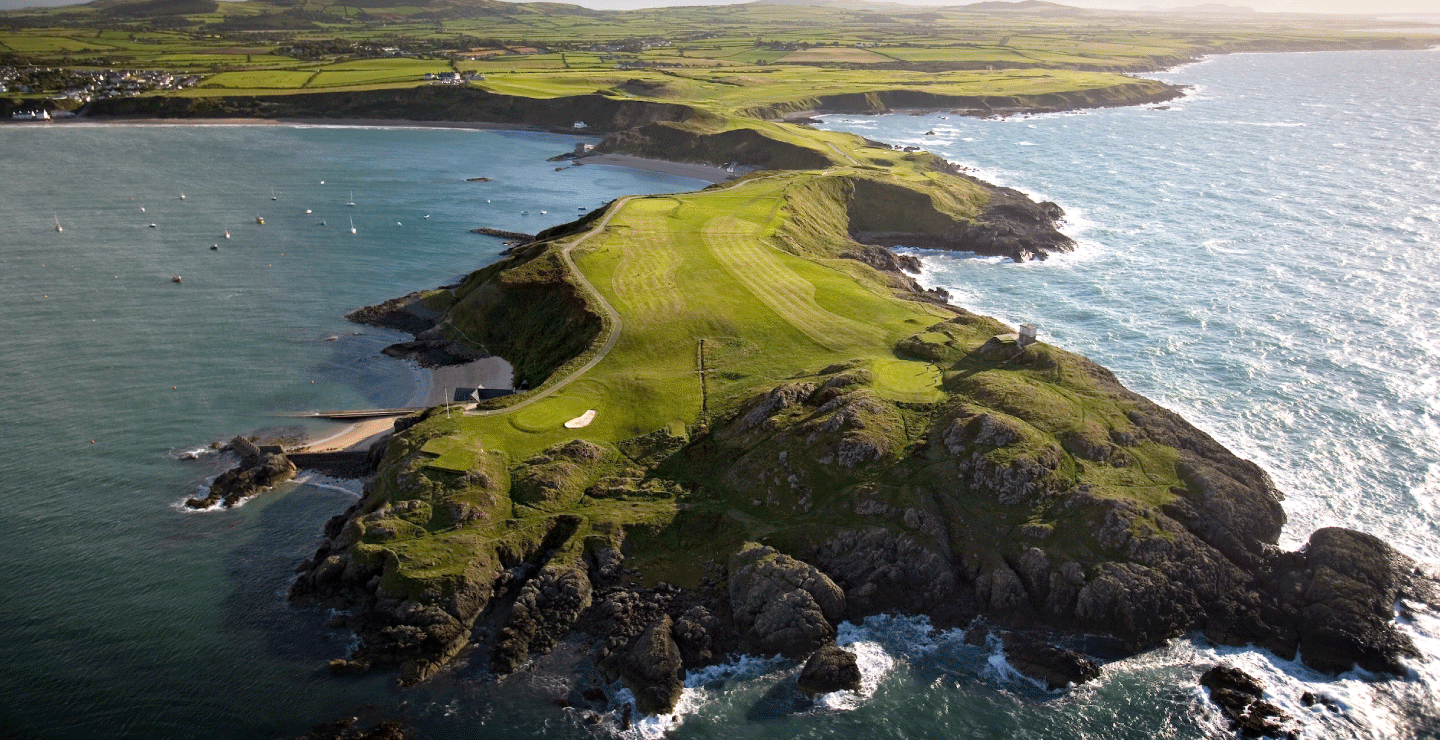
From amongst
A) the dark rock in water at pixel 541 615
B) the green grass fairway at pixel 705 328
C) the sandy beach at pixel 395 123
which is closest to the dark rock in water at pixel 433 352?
the green grass fairway at pixel 705 328

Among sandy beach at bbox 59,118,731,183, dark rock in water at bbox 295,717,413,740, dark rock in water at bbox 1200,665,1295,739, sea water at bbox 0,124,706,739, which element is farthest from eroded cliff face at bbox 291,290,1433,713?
sandy beach at bbox 59,118,731,183

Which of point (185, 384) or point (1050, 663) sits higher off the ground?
point (1050, 663)

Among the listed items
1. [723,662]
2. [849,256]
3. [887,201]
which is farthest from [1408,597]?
[887,201]

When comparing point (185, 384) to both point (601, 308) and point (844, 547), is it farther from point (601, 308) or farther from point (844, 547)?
point (844, 547)

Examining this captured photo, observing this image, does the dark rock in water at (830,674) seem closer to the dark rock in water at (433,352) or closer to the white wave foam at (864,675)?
the white wave foam at (864,675)

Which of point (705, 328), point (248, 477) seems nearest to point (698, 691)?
point (705, 328)

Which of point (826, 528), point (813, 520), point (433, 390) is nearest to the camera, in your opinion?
point (826, 528)

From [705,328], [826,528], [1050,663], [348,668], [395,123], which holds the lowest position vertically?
[348,668]
